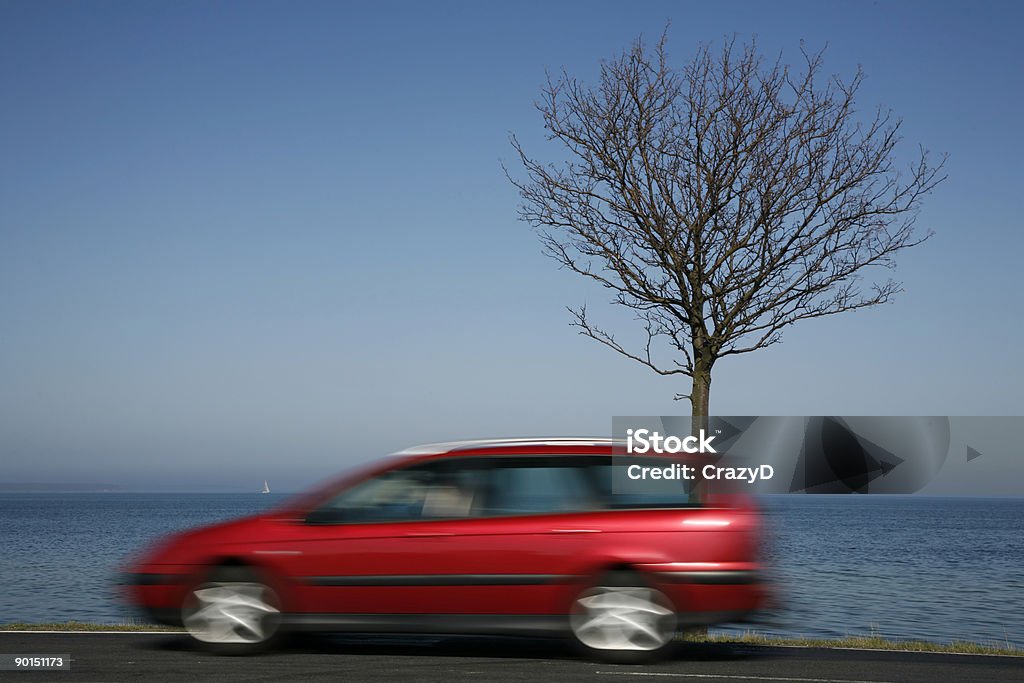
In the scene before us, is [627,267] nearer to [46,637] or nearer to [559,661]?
[559,661]

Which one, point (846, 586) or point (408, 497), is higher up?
point (408, 497)

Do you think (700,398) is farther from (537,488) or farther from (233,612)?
(233,612)

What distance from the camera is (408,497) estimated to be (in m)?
9.12

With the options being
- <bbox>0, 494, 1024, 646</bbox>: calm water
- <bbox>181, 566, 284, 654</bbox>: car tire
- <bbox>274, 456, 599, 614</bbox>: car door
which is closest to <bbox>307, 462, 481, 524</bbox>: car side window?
<bbox>274, 456, 599, 614</bbox>: car door

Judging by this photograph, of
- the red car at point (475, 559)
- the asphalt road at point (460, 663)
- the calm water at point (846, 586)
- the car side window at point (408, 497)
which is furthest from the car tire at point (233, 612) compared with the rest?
the calm water at point (846, 586)

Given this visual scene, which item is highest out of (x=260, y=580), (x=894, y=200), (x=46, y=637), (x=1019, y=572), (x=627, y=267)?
(x=894, y=200)

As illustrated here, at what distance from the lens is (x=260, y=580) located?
355 inches

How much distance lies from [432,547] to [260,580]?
1.47 m

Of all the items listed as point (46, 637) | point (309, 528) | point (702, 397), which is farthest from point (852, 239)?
point (46, 637)

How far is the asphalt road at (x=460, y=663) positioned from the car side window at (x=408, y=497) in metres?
1.14

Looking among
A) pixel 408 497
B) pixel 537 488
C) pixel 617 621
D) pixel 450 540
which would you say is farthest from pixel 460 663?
pixel 537 488

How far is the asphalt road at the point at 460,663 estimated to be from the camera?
7.95 meters

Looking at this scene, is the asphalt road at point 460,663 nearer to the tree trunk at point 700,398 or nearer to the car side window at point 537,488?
the car side window at point 537,488

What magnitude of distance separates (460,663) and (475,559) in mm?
816
